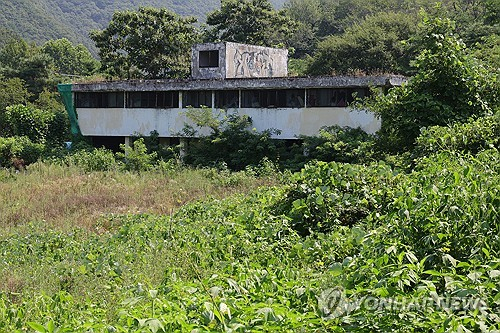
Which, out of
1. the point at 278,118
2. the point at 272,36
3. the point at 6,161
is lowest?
the point at 6,161

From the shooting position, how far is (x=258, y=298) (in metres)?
4.56

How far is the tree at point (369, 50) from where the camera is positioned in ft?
120

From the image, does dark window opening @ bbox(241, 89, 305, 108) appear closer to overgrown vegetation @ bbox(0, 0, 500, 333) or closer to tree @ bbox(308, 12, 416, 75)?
overgrown vegetation @ bbox(0, 0, 500, 333)

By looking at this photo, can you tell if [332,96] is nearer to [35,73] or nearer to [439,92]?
[439,92]

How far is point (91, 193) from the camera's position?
18953mm

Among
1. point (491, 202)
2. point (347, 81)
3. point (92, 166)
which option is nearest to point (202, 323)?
point (491, 202)

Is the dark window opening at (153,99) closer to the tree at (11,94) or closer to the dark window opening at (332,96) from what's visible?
the dark window opening at (332,96)

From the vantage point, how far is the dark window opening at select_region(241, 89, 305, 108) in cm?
2377

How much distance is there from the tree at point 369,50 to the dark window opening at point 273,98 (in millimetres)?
12198

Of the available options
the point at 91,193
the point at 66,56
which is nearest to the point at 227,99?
the point at 91,193

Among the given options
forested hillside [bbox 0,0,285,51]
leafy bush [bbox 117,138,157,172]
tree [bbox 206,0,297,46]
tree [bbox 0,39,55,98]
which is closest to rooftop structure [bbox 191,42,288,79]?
leafy bush [bbox 117,138,157,172]

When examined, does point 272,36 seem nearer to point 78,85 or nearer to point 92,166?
point 78,85

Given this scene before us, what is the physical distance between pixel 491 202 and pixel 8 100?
3589cm

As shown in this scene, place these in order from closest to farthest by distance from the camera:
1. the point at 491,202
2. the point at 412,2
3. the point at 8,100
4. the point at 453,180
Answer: the point at 491,202 < the point at 453,180 < the point at 8,100 < the point at 412,2
